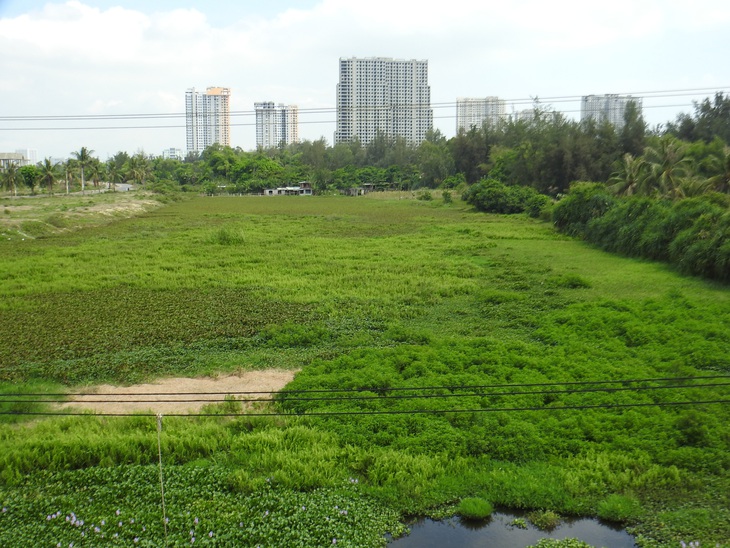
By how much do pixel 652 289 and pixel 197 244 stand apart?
18.4m

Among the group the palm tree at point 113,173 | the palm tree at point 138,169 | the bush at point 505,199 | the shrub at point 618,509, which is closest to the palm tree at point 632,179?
the bush at point 505,199

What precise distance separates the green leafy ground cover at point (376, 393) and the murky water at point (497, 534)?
178 mm

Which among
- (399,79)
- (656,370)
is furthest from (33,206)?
(399,79)

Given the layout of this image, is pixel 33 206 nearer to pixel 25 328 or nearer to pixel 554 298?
pixel 25 328

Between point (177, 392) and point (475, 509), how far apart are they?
539cm

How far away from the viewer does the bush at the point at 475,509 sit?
7.05m

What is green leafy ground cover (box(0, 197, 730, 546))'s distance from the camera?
A: 285 inches

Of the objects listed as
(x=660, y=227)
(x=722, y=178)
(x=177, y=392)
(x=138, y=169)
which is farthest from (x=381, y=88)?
(x=177, y=392)

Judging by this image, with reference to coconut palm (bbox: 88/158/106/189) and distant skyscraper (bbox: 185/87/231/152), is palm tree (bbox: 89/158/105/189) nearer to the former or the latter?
coconut palm (bbox: 88/158/106/189)

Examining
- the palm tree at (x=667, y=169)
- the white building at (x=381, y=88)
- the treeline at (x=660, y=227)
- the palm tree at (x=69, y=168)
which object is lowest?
the treeline at (x=660, y=227)

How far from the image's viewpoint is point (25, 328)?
45.4 ft

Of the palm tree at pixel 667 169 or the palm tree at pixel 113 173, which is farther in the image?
the palm tree at pixel 113 173

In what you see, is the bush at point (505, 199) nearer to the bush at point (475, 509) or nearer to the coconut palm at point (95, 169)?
the bush at point (475, 509)

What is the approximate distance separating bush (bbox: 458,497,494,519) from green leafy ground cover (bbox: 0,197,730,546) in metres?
0.22
